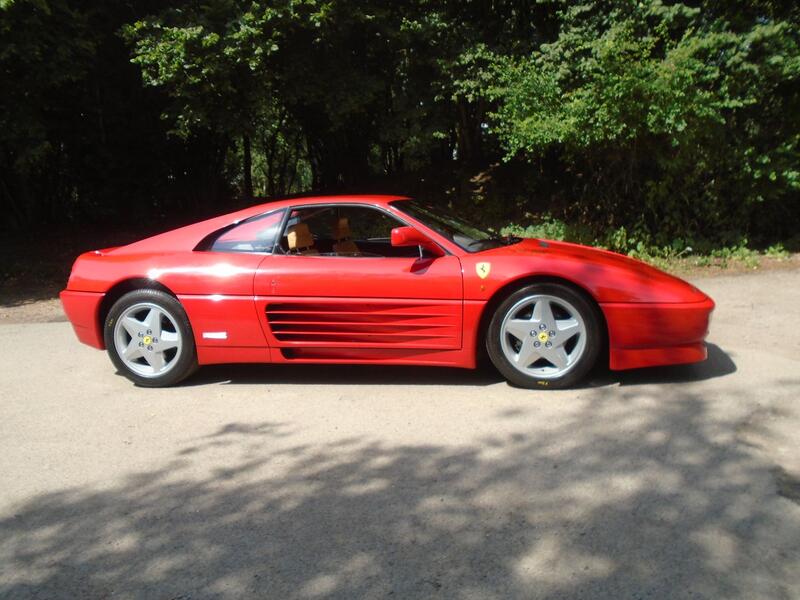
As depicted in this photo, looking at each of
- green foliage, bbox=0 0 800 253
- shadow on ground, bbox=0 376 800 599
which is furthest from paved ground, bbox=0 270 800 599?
green foliage, bbox=0 0 800 253

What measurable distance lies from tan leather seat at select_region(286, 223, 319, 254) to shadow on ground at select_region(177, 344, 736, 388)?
907 millimetres

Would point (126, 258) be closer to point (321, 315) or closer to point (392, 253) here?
point (321, 315)

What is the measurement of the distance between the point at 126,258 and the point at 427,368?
91.7 inches

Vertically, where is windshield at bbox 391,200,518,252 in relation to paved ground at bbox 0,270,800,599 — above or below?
above

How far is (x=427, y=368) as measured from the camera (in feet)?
16.5

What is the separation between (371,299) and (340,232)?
843mm

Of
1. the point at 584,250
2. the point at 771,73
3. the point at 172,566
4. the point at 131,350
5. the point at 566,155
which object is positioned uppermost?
the point at 771,73

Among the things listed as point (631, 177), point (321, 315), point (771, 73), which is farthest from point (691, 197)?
point (321, 315)

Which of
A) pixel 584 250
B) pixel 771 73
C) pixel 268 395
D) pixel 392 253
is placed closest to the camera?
pixel 268 395

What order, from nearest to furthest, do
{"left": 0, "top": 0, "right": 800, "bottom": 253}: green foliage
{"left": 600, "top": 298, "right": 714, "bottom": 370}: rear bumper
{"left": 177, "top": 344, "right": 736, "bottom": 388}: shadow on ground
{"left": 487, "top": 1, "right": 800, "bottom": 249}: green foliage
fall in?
{"left": 600, "top": 298, "right": 714, "bottom": 370}: rear bumper < {"left": 177, "top": 344, "right": 736, "bottom": 388}: shadow on ground < {"left": 487, "top": 1, "right": 800, "bottom": 249}: green foliage < {"left": 0, "top": 0, "right": 800, "bottom": 253}: green foliage

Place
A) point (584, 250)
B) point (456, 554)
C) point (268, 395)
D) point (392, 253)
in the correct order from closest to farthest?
point (456, 554) → point (268, 395) → point (584, 250) → point (392, 253)

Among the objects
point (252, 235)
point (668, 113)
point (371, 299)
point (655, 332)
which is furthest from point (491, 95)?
point (655, 332)

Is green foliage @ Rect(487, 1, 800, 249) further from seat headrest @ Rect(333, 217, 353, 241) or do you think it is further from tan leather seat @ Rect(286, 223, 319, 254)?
tan leather seat @ Rect(286, 223, 319, 254)

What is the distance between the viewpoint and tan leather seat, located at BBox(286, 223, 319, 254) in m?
4.79
